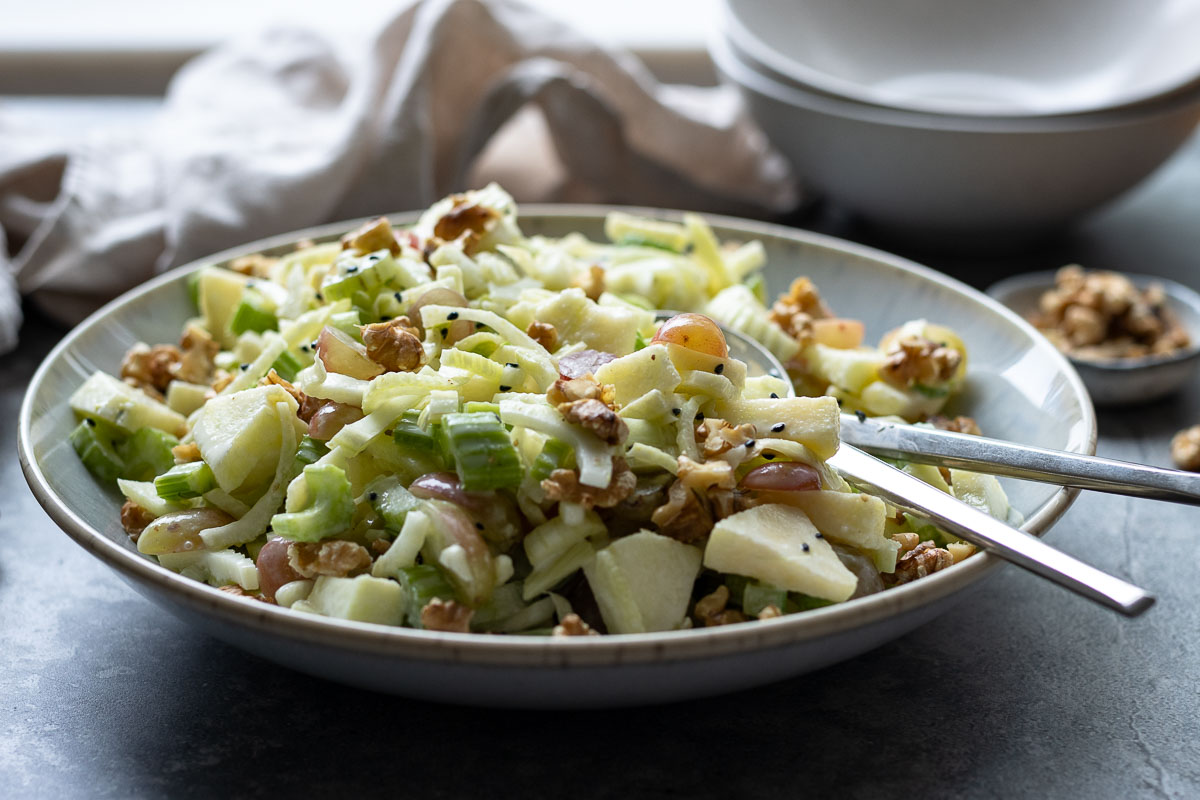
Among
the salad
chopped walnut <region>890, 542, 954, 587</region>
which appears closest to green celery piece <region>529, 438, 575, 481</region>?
the salad

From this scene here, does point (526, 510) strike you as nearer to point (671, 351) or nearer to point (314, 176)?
point (671, 351)

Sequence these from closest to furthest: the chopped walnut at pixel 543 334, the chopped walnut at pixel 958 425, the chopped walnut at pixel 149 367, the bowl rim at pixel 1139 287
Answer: the chopped walnut at pixel 543 334, the chopped walnut at pixel 958 425, the chopped walnut at pixel 149 367, the bowl rim at pixel 1139 287

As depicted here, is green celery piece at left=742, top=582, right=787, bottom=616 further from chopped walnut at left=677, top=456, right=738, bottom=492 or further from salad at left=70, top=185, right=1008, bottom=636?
chopped walnut at left=677, top=456, right=738, bottom=492

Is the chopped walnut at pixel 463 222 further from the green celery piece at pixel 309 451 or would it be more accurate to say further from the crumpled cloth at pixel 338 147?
the crumpled cloth at pixel 338 147

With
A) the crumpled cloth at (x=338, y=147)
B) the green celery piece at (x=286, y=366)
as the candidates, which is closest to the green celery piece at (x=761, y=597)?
the green celery piece at (x=286, y=366)

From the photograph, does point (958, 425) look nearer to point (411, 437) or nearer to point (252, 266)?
point (411, 437)

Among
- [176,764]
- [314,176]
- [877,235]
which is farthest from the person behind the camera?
[877,235]

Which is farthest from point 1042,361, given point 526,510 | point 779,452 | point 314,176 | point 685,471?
point 314,176
